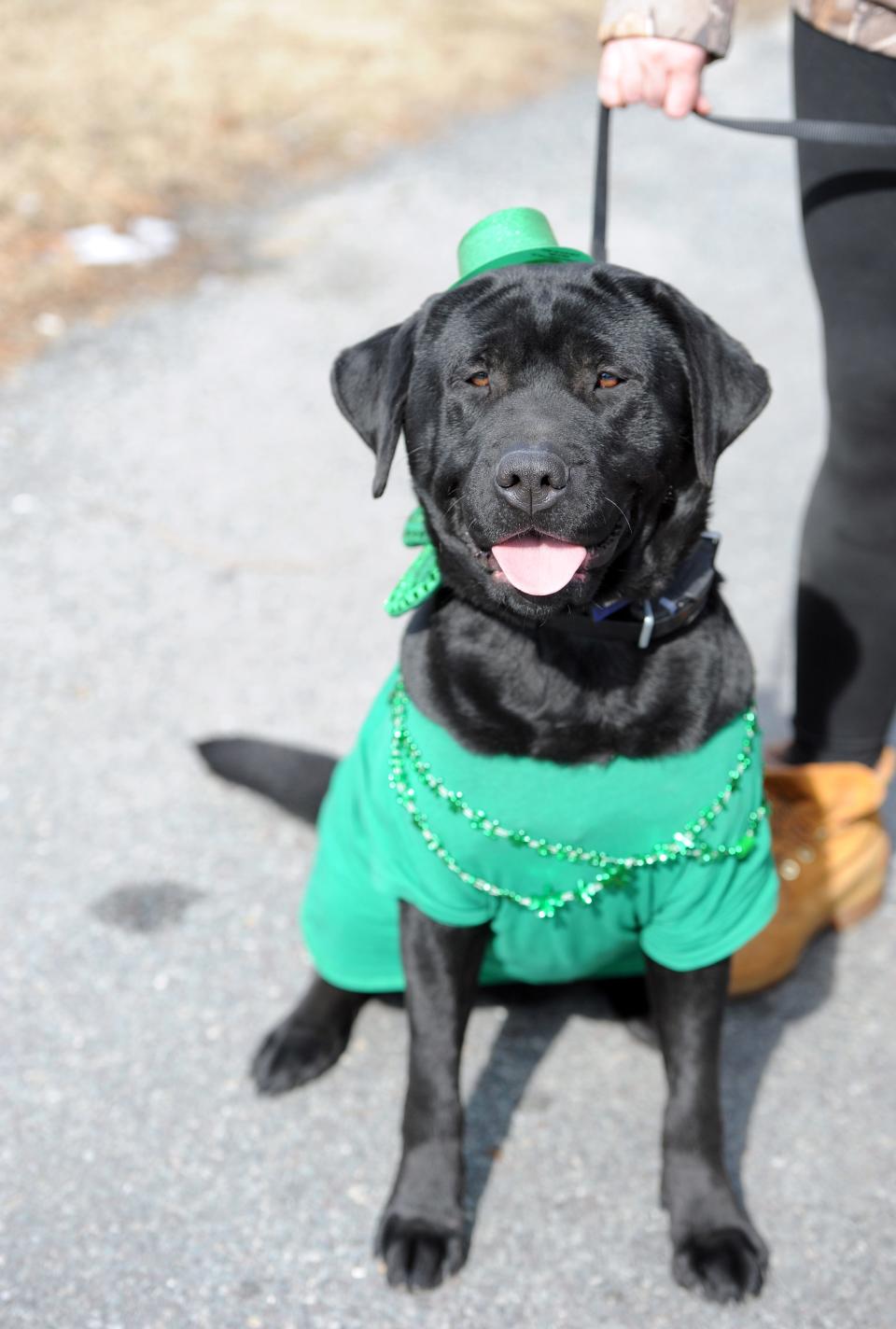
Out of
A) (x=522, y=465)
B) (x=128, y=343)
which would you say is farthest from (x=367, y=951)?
(x=128, y=343)

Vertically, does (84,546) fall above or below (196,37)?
below

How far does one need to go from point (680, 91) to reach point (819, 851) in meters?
1.39

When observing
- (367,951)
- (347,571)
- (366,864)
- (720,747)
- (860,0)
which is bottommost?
(347,571)

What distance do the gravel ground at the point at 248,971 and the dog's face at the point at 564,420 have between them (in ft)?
3.24

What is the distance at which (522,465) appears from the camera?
6.14ft

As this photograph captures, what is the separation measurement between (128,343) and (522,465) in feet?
11.4

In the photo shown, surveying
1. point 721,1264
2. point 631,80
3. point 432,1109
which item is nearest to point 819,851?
point 721,1264

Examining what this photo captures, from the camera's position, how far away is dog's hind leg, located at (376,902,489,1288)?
2.20 meters

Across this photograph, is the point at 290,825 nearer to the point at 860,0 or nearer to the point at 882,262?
the point at 882,262

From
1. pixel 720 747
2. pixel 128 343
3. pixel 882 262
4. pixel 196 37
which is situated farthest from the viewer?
pixel 196 37

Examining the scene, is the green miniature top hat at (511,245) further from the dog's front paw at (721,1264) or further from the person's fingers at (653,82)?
the dog's front paw at (721,1264)

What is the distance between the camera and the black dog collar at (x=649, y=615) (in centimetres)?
209

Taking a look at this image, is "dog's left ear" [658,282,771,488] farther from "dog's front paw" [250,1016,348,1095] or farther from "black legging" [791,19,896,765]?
"dog's front paw" [250,1016,348,1095]

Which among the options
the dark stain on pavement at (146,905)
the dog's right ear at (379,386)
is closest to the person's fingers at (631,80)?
the dog's right ear at (379,386)
